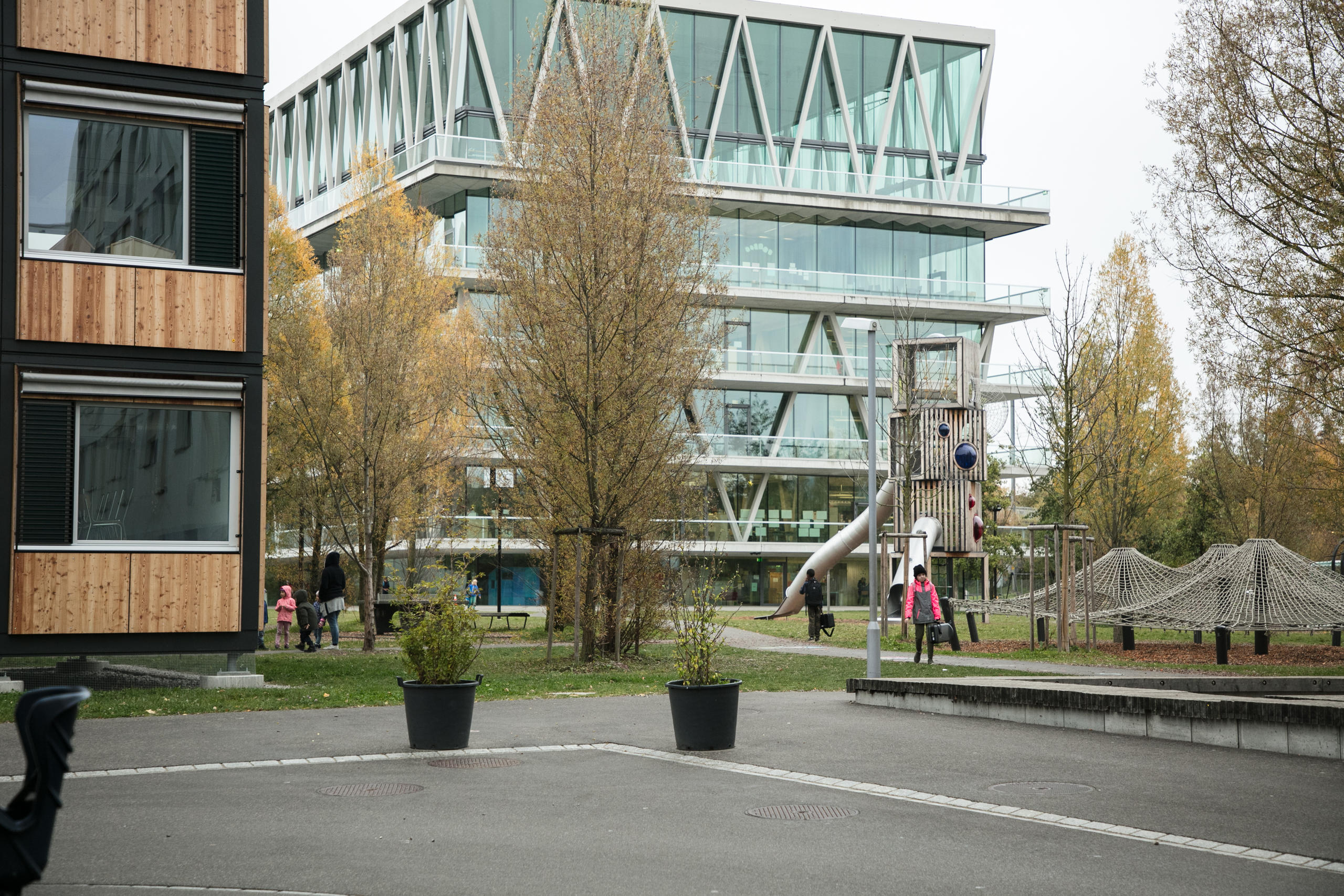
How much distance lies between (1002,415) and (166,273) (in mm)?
41107

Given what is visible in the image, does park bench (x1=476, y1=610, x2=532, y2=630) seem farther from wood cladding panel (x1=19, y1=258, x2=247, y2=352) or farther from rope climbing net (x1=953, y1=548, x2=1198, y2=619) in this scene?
wood cladding panel (x1=19, y1=258, x2=247, y2=352)

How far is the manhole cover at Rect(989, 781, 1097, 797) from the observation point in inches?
379

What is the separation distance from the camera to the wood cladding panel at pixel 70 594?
54.7ft

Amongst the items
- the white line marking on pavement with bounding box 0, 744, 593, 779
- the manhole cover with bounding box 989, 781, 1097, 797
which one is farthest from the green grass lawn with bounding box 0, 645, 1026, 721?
the manhole cover with bounding box 989, 781, 1097, 797

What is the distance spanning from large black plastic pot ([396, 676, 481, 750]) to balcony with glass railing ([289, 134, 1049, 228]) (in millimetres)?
42947

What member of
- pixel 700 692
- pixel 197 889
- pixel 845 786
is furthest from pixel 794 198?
pixel 197 889

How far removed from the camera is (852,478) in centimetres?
5978

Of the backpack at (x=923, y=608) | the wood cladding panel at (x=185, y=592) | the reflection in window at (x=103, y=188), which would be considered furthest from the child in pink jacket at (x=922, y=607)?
the reflection in window at (x=103, y=188)

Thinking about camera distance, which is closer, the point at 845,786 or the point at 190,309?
the point at 845,786

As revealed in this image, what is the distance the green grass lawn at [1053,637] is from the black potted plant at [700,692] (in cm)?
493

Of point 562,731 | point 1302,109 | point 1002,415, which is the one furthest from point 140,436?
Answer: point 1002,415

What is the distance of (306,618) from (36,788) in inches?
922

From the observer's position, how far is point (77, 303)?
56.6 ft

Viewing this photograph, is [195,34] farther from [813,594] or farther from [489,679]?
[813,594]
